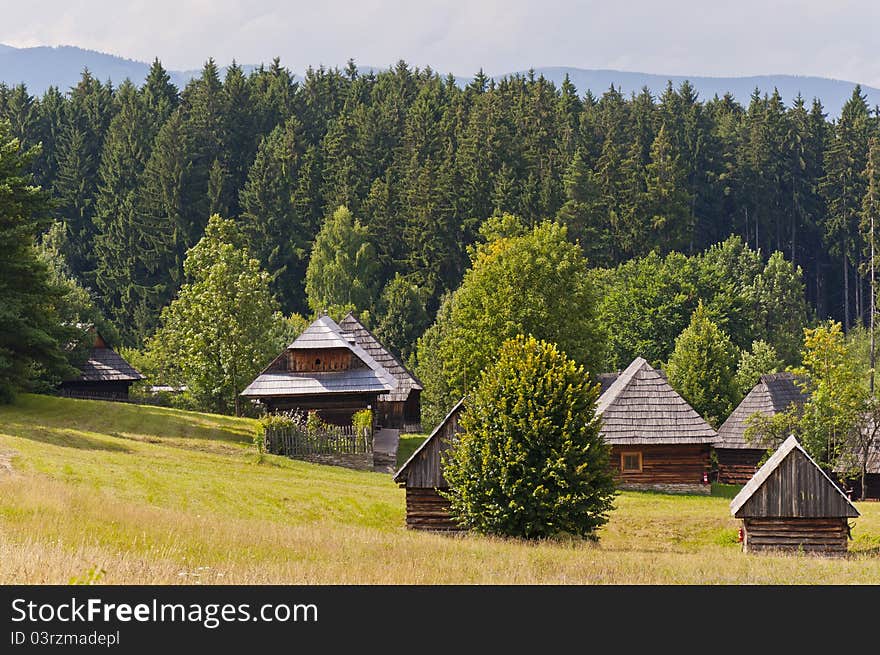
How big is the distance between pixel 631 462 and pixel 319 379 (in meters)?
13.5

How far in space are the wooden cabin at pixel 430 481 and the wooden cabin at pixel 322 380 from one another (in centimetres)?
1685

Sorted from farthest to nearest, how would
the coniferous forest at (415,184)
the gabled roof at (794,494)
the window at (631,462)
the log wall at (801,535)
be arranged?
the coniferous forest at (415,184), the window at (631,462), the log wall at (801,535), the gabled roof at (794,494)

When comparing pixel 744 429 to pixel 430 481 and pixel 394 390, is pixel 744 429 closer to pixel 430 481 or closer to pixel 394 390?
pixel 394 390

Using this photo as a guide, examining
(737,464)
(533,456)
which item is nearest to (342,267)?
(737,464)

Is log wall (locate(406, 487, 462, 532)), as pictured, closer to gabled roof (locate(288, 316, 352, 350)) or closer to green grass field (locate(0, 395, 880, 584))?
green grass field (locate(0, 395, 880, 584))

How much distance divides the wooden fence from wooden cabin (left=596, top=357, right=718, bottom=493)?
31.4 feet

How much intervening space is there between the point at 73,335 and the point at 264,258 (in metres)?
60.9

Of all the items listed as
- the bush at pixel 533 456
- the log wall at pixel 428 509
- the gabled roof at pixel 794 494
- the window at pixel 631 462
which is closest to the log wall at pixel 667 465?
the window at pixel 631 462

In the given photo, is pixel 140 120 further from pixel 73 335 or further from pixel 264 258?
pixel 73 335

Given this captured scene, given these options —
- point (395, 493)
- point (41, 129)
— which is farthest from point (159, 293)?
point (395, 493)

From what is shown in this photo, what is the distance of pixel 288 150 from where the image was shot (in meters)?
118

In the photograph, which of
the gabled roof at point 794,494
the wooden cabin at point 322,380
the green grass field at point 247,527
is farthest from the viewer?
the wooden cabin at point 322,380

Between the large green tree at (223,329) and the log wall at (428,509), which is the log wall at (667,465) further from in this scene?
the large green tree at (223,329)

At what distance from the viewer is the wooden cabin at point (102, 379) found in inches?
2408
